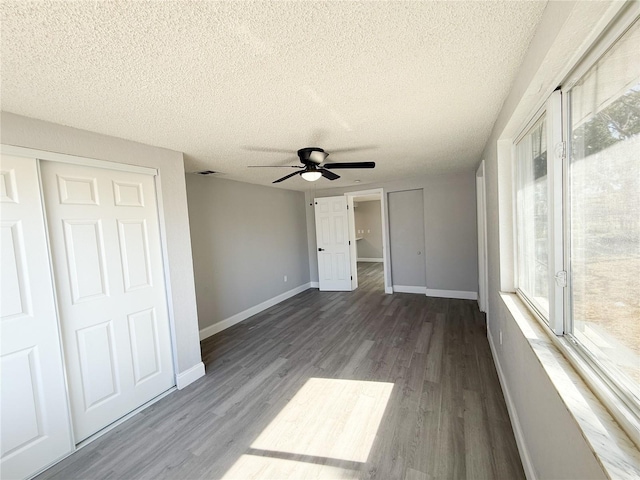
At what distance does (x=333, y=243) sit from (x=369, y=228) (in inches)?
164

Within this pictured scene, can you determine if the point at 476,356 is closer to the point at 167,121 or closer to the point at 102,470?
the point at 102,470

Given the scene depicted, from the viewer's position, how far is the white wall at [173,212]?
2.10 meters

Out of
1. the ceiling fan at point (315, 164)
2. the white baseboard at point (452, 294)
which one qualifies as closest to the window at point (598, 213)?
the ceiling fan at point (315, 164)

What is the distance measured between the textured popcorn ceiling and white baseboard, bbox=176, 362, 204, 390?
89.2 inches

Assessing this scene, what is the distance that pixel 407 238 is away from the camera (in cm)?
563

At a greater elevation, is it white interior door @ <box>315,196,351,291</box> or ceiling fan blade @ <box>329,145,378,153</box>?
ceiling fan blade @ <box>329,145,378,153</box>

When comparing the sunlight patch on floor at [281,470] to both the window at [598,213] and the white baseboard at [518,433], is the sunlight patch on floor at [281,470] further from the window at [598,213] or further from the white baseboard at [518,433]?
the window at [598,213]

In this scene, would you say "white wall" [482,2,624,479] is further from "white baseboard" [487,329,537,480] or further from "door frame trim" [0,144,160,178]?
"door frame trim" [0,144,160,178]

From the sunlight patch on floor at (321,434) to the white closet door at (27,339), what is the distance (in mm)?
1324

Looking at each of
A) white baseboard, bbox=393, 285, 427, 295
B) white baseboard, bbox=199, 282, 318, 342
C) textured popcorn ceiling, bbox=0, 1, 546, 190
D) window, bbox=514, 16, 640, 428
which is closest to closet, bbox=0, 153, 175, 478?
textured popcorn ceiling, bbox=0, 1, 546, 190

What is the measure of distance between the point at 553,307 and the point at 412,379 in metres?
1.59

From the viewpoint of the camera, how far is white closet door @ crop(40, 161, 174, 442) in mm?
1980

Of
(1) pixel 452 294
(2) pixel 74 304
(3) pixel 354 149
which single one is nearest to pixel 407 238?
(1) pixel 452 294

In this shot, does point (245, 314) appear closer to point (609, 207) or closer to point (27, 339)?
point (27, 339)
